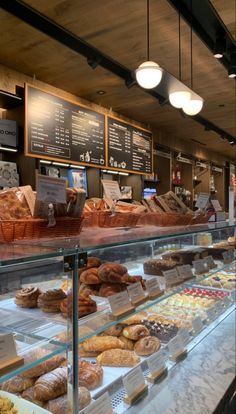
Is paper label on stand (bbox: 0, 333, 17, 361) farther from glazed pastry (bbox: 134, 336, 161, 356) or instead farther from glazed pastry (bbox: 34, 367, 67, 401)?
Result: glazed pastry (bbox: 134, 336, 161, 356)

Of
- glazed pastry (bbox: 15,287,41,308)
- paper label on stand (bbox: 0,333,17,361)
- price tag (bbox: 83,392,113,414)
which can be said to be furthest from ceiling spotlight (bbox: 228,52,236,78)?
paper label on stand (bbox: 0,333,17,361)

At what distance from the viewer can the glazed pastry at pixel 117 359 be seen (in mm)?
1452

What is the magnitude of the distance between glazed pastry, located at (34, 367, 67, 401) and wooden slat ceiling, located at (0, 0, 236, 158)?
2421 millimetres

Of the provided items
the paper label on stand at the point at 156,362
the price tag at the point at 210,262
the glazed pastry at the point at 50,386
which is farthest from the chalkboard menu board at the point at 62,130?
the glazed pastry at the point at 50,386

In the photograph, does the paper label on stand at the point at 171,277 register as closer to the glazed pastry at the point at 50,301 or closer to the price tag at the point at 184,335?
the price tag at the point at 184,335

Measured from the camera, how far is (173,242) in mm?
2346

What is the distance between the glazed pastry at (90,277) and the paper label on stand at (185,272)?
580 millimetres

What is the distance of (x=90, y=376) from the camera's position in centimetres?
127

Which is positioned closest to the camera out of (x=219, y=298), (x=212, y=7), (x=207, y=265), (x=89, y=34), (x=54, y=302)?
(x=54, y=302)

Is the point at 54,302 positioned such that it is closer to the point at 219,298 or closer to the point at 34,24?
the point at 219,298

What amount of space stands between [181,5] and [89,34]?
0.83 m

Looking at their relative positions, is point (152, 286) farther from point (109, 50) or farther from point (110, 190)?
point (109, 50)

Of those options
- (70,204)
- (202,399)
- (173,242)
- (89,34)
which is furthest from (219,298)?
(89,34)

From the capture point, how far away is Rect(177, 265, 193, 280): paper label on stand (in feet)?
6.19
